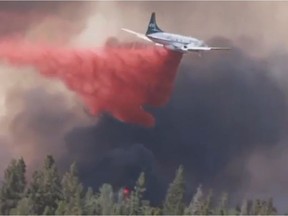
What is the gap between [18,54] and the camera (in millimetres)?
21250

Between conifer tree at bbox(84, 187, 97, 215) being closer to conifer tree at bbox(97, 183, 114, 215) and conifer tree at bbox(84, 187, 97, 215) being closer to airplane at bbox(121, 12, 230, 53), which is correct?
conifer tree at bbox(97, 183, 114, 215)

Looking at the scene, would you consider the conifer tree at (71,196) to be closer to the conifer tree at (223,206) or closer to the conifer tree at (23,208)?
the conifer tree at (23,208)

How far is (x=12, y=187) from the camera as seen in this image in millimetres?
18906

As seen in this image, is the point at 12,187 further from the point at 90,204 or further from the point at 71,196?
the point at 90,204

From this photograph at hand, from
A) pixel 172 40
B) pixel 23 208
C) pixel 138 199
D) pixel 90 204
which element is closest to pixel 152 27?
pixel 172 40

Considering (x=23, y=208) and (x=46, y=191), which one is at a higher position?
(x=46, y=191)

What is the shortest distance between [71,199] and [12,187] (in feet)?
3.40

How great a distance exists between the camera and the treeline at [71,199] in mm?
18500

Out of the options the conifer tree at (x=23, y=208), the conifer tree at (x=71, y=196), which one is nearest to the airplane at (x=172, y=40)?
the conifer tree at (x=71, y=196)

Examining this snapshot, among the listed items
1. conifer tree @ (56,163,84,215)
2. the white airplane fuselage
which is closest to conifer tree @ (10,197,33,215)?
conifer tree @ (56,163,84,215)

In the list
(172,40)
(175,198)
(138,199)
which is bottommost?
(138,199)

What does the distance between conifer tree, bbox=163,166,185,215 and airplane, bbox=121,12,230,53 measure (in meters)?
2.46

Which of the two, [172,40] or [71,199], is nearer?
[71,199]

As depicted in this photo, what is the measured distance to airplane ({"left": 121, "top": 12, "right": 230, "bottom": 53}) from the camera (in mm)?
21094
